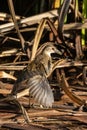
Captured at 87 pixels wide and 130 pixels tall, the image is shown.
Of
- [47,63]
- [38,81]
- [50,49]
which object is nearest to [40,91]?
[38,81]

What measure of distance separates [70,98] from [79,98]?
63mm

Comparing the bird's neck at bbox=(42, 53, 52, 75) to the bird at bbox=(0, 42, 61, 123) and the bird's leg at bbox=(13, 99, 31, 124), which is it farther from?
the bird's leg at bbox=(13, 99, 31, 124)

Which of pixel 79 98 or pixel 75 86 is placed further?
pixel 75 86

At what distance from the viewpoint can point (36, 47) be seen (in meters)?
3.58

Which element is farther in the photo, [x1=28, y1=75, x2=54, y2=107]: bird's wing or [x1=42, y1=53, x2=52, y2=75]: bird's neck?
[x1=42, y1=53, x2=52, y2=75]: bird's neck

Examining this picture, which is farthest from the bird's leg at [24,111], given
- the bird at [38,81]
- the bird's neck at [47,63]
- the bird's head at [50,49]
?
the bird's head at [50,49]

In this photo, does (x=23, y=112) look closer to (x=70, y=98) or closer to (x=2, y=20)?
(x=70, y=98)

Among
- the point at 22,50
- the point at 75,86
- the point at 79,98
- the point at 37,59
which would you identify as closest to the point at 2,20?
the point at 22,50

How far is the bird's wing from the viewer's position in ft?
9.32

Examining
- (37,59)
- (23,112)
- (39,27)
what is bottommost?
(23,112)

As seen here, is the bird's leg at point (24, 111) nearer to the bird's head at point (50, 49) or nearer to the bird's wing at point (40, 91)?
the bird's wing at point (40, 91)

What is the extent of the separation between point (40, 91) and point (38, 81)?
0.37 feet

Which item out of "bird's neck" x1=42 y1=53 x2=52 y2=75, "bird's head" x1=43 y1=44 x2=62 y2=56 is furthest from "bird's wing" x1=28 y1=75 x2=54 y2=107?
"bird's head" x1=43 y1=44 x2=62 y2=56

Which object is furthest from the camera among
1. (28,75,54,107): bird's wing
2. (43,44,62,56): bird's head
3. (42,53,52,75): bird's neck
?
(43,44,62,56): bird's head
